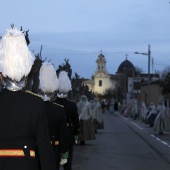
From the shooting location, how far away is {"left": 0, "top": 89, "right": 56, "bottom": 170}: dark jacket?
4059 millimetres

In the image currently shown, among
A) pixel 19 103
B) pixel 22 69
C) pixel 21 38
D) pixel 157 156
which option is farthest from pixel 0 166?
pixel 157 156

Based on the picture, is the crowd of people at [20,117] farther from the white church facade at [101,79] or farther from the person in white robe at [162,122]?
the white church facade at [101,79]

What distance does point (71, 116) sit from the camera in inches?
346

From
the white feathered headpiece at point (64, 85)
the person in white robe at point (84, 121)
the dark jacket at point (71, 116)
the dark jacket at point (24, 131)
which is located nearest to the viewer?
the dark jacket at point (24, 131)

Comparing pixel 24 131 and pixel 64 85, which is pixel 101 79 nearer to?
pixel 64 85

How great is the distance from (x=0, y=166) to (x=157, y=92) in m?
66.4

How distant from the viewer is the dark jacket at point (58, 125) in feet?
21.3

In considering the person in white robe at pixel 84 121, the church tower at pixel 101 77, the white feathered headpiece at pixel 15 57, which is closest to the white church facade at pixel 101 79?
the church tower at pixel 101 77

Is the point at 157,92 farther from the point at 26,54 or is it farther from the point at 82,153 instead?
the point at 26,54

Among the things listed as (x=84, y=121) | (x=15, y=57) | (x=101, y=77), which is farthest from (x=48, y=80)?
(x=101, y=77)

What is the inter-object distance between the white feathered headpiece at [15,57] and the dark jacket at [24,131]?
0.17 metres

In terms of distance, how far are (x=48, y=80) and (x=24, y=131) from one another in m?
3.03

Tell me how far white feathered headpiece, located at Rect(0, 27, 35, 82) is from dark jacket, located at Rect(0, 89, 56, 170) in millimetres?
173

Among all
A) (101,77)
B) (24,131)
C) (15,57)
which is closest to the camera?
(24,131)
